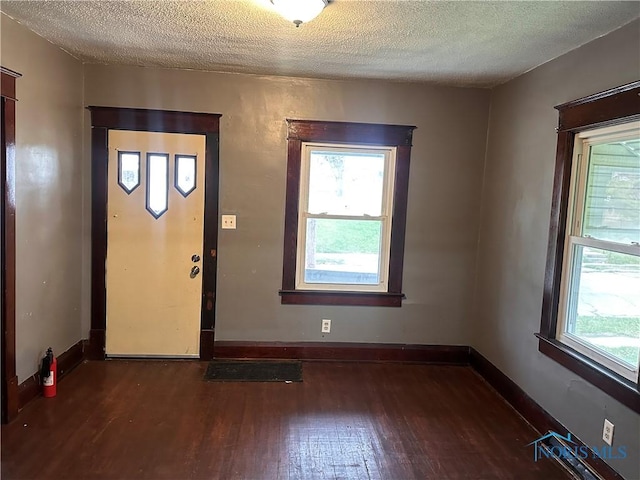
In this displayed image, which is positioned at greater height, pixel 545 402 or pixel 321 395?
pixel 545 402

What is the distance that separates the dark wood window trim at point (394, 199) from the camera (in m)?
3.54

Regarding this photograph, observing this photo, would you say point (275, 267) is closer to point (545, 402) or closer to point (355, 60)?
point (355, 60)

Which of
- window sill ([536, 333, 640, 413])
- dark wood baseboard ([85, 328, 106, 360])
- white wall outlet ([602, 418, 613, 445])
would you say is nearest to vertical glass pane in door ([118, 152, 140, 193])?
dark wood baseboard ([85, 328, 106, 360])

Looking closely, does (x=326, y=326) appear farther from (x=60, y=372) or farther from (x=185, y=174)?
(x=60, y=372)

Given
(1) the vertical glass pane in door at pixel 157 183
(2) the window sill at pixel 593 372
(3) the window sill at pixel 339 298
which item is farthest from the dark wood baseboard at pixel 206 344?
(2) the window sill at pixel 593 372

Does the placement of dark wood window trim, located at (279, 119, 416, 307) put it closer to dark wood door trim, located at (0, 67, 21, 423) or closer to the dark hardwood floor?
the dark hardwood floor

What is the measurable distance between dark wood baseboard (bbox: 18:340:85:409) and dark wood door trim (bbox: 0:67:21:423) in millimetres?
133

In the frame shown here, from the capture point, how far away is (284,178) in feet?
11.7

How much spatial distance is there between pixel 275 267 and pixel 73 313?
1.59 meters

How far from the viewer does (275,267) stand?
3652 millimetres

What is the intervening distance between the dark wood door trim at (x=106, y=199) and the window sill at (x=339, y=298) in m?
0.65

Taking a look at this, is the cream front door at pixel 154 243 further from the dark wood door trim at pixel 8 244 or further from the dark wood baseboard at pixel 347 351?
the dark wood door trim at pixel 8 244

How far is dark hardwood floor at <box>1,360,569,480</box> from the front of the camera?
2264 mm

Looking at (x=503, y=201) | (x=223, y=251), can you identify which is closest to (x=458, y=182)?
(x=503, y=201)
